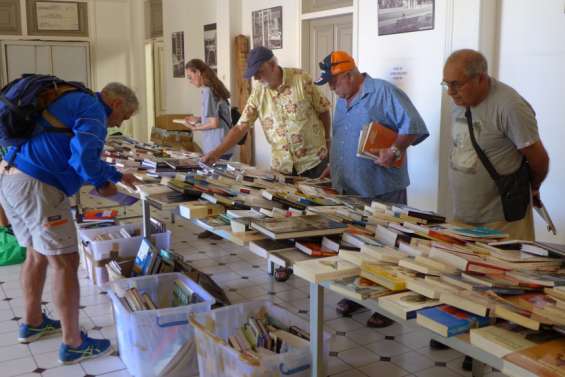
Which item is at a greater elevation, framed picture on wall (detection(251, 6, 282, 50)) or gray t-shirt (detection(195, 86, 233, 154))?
framed picture on wall (detection(251, 6, 282, 50))

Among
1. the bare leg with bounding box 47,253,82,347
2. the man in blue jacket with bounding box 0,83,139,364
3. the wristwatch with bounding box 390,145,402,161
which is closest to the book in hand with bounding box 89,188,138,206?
the man in blue jacket with bounding box 0,83,139,364

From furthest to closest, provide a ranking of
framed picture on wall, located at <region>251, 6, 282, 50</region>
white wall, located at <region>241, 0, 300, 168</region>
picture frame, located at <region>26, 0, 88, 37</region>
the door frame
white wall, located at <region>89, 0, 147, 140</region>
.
A: 1. white wall, located at <region>89, 0, 147, 140</region>
2. picture frame, located at <region>26, 0, 88, 37</region>
3. framed picture on wall, located at <region>251, 6, 282, 50</region>
4. white wall, located at <region>241, 0, 300, 168</region>
5. the door frame

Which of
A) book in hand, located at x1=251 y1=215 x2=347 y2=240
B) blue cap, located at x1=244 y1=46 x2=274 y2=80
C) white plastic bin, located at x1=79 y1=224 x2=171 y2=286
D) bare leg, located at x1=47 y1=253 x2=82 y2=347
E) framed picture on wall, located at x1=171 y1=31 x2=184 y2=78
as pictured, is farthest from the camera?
framed picture on wall, located at x1=171 y1=31 x2=184 y2=78

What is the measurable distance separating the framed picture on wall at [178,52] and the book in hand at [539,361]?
8170 millimetres

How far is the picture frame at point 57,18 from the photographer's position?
972 cm

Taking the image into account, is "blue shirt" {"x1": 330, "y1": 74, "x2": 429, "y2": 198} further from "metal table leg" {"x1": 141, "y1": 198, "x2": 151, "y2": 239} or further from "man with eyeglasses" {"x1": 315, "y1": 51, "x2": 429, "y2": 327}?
"metal table leg" {"x1": 141, "y1": 198, "x2": 151, "y2": 239}

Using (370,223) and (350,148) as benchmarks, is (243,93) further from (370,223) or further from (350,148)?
(370,223)

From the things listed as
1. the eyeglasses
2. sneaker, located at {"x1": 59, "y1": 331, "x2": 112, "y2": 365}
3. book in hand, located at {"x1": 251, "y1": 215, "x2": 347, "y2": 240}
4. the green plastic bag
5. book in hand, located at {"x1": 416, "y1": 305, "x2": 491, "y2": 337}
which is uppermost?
the eyeglasses

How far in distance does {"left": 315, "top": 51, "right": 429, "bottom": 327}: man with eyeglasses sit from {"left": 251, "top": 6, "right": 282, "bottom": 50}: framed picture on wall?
3.52 m

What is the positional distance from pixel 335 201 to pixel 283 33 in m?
4.18

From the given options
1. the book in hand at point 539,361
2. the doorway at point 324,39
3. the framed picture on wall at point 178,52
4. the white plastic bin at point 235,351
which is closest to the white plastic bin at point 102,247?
the white plastic bin at point 235,351

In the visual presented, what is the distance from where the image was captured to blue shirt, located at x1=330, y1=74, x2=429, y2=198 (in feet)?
10.3

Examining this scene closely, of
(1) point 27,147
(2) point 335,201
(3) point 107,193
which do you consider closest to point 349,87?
(2) point 335,201

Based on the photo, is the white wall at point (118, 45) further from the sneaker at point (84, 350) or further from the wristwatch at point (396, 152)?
the wristwatch at point (396, 152)
